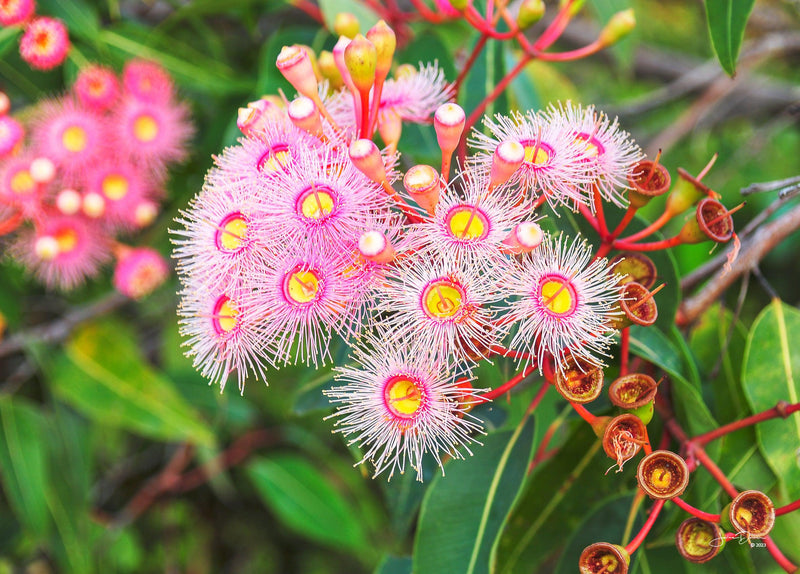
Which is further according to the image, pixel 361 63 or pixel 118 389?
pixel 118 389

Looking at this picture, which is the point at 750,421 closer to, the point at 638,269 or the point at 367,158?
the point at 638,269

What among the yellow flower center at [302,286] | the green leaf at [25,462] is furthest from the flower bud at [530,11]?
the green leaf at [25,462]

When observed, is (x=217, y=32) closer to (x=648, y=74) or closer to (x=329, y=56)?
(x=329, y=56)

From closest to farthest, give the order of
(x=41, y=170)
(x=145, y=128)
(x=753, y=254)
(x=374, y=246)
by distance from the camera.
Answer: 1. (x=374, y=246)
2. (x=753, y=254)
3. (x=41, y=170)
4. (x=145, y=128)

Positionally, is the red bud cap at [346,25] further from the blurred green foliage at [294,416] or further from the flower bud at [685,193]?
the flower bud at [685,193]

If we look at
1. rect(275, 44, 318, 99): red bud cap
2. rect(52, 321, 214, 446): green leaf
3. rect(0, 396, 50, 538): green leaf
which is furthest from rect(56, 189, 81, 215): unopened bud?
rect(275, 44, 318, 99): red bud cap

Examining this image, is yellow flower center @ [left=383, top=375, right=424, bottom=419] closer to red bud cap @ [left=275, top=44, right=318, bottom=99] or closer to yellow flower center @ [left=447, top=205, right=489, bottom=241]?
yellow flower center @ [left=447, top=205, right=489, bottom=241]

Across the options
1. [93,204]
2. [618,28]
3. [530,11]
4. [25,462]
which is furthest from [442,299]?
[25,462]
